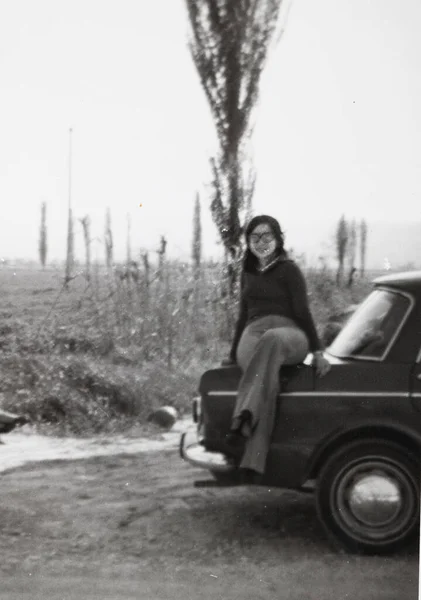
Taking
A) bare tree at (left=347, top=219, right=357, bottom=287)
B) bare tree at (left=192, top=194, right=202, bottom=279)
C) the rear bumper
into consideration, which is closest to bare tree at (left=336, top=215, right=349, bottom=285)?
bare tree at (left=347, top=219, right=357, bottom=287)

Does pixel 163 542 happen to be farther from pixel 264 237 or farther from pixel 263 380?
pixel 264 237

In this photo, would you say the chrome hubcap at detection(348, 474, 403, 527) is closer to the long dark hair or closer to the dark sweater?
the dark sweater

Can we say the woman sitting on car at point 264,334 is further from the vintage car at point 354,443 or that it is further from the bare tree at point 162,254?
the bare tree at point 162,254

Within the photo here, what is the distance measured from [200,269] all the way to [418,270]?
82cm

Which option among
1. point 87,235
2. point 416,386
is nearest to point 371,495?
point 416,386

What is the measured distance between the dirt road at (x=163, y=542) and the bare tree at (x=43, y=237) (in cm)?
87

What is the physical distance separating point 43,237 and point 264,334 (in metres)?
0.92

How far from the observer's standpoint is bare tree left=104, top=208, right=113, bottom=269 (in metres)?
3.00

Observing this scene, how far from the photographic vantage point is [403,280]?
2.90 metres

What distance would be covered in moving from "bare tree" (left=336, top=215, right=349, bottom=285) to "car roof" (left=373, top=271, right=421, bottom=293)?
0.14 meters

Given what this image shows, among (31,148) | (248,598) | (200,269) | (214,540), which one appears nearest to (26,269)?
(31,148)

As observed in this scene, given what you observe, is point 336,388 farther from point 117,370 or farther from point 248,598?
point 117,370

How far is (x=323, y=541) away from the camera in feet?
9.09

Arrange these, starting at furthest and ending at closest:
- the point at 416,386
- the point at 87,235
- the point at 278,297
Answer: the point at 87,235 < the point at 278,297 < the point at 416,386
